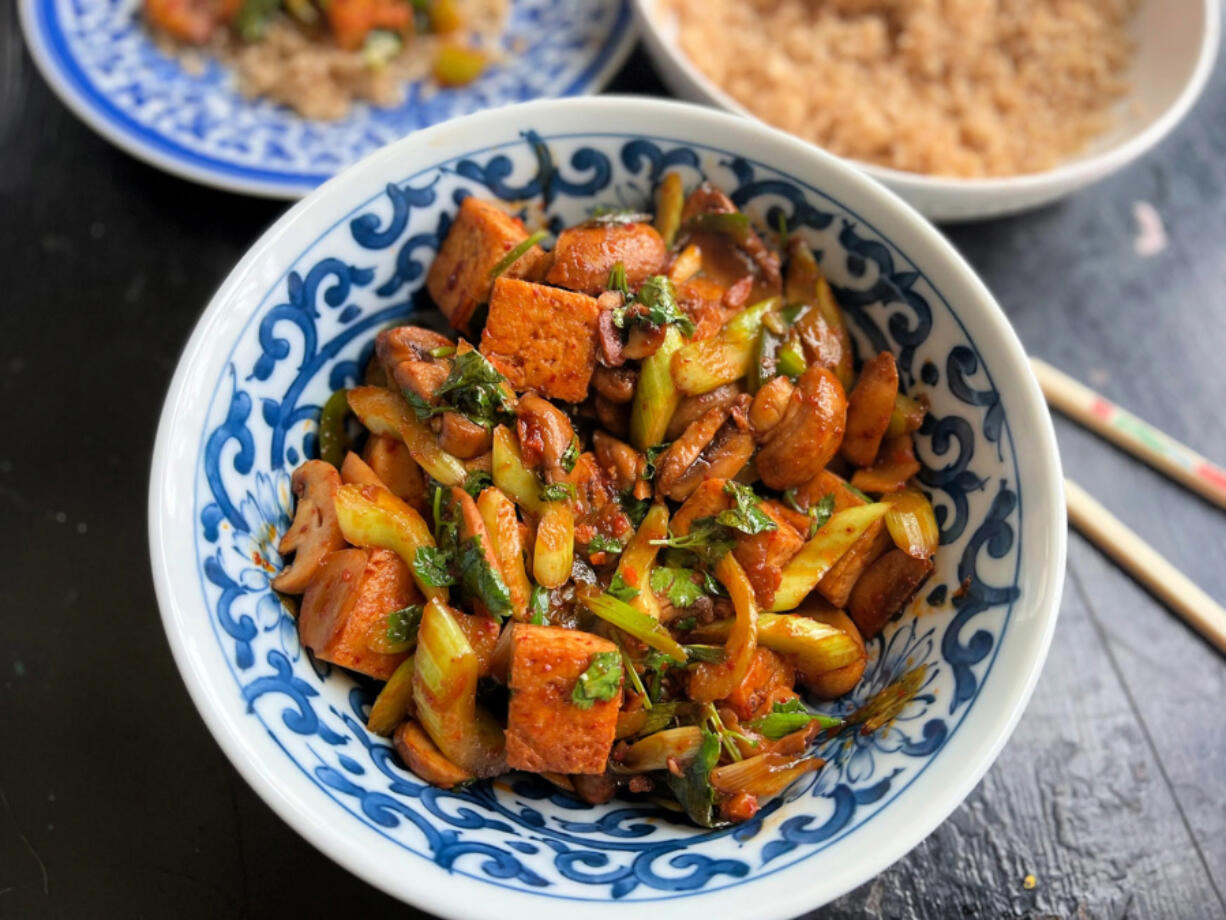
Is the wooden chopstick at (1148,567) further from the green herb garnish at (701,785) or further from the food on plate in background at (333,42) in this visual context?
the food on plate in background at (333,42)

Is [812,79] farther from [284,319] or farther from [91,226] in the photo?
[91,226]

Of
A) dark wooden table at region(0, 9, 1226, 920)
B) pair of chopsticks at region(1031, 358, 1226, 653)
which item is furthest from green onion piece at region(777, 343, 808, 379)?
dark wooden table at region(0, 9, 1226, 920)

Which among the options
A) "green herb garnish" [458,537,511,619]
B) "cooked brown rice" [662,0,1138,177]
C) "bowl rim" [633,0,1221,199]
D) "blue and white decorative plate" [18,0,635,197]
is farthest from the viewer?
"cooked brown rice" [662,0,1138,177]

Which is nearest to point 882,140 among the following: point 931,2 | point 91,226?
point 931,2

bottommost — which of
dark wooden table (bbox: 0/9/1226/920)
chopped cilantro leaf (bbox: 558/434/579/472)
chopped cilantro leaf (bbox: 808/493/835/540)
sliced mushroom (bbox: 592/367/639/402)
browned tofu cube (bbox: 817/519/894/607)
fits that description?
dark wooden table (bbox: 0/9/1226/920)

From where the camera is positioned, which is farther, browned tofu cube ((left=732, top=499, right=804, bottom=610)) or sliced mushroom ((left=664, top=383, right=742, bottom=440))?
sliced mushroom ((left=664, top=383, right=742, bottom=440))

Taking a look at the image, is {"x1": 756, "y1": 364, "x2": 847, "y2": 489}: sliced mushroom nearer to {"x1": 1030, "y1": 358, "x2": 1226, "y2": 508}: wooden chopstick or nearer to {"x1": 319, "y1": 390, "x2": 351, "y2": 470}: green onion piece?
{"x1": 319, "y1": 390, "x2": 351, "y2": 470}: green onion piece

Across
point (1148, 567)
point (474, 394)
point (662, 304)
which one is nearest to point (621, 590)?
point (474, 394)
